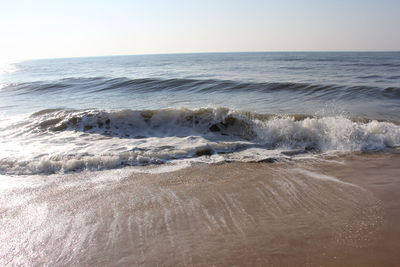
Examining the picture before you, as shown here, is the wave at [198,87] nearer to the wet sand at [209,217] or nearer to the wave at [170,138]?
the wave at [170,138]

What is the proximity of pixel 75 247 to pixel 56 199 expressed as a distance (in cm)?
139

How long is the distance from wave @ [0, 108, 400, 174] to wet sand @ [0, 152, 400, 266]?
63cm

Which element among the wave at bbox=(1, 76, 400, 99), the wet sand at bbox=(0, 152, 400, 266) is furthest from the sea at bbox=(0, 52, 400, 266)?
the wave at bbox=(1, 76, 400, 99)

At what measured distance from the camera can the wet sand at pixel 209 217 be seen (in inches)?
115

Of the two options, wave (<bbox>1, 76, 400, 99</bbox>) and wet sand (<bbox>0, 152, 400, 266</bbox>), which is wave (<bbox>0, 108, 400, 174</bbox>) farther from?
wave (<bbox>1, 76, 400, 99</bbox>)

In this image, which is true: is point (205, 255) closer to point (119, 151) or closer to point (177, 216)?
point (177, 216)

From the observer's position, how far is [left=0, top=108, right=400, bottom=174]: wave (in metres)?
5.92

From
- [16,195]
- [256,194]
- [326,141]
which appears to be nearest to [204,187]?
[256,194]

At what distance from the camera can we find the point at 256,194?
4.22 m

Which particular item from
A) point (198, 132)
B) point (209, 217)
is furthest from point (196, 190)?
point (198, 132)

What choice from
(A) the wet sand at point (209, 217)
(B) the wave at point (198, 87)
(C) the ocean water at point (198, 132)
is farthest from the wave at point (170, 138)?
(B) the wave at point (198, 87)

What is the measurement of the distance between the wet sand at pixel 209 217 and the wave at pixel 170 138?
63 cm

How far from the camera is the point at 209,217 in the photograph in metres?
3.63

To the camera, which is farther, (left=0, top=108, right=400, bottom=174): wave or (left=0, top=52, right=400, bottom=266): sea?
(left=0, top=108, right=400, bottom=174): wave
